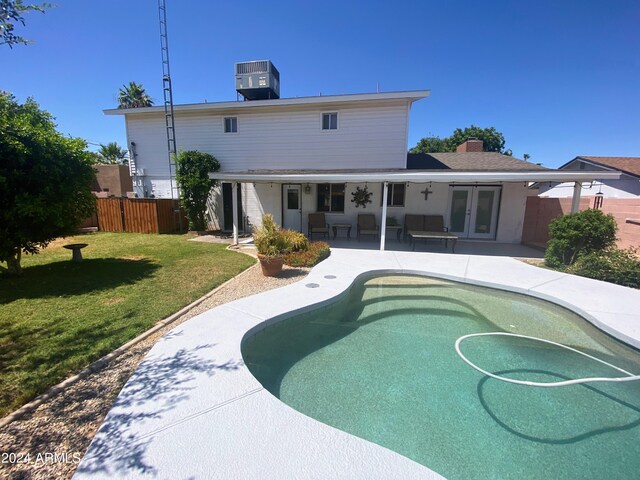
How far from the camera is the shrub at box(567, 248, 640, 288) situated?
587cm

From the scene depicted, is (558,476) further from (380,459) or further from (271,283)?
(271,283)

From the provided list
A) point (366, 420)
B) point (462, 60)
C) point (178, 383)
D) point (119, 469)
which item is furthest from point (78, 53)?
point (462, 60)

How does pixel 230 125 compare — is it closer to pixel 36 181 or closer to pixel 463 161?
pixel 36 181

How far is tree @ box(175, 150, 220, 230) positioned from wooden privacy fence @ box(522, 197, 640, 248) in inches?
533

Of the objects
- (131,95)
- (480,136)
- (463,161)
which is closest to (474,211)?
(463,161)

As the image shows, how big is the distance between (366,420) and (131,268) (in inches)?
268

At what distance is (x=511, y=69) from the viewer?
496 inches

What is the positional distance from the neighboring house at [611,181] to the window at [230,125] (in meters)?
16.9

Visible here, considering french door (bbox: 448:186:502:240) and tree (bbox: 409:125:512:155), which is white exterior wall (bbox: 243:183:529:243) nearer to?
french door (bbox: 448:186:502:240)

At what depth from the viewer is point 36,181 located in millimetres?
5535

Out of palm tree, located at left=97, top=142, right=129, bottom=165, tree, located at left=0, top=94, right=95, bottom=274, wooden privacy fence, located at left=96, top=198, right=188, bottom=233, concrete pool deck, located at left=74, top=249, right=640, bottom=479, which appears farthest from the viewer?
palm tree, located at left=97, top=142, right=129, bottom=165

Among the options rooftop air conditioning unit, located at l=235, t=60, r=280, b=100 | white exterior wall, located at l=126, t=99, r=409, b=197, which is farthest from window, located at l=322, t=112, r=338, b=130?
rooftop air conditioning unit, located at l=235, t=60, r=280, b=100

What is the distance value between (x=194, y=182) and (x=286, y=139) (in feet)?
14.5

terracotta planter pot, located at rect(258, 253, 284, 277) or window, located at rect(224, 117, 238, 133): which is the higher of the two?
window, located at rect(224, 117, 238, 133)
